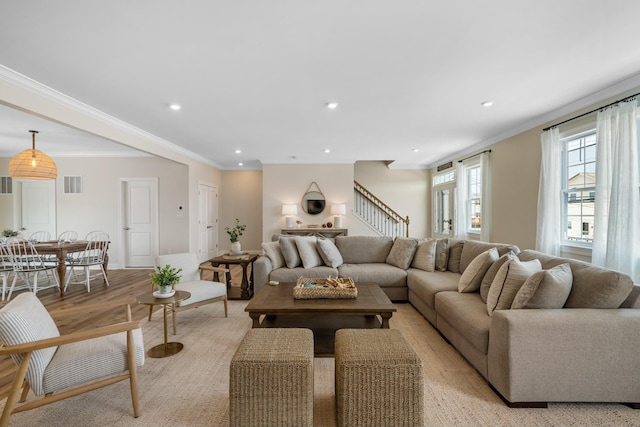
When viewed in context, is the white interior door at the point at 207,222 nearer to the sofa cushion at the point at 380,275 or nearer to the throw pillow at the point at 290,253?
the throw pillow at the point at 290,253

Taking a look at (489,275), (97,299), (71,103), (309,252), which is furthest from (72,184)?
(489,275)

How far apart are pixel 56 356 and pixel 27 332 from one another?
0.25 metres

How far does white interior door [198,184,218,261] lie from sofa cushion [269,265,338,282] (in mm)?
3974

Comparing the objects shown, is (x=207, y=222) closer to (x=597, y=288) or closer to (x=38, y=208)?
(x=38, y=208)

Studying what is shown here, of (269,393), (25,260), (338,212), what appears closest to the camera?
(269,393)

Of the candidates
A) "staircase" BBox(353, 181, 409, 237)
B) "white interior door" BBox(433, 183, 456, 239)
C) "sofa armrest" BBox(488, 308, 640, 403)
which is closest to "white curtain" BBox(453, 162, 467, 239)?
"white interior door" BBox(433, 183, 456, 239)

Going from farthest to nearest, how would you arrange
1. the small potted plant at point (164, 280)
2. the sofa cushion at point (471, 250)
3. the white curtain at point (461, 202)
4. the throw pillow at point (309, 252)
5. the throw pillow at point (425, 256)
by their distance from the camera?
1. the white curtain at point (461, 202)
2. the throw pillow at point (309, 252)
3. the throw pillow at point (425, 256)
4. the sofa cushion at point (471, 250)
5. the small potted plant at point (164, 280)

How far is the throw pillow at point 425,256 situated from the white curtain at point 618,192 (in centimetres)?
168

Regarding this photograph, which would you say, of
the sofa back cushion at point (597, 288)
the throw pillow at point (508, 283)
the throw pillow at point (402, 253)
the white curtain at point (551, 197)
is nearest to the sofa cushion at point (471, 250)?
the throw pillow at point (402, 253)

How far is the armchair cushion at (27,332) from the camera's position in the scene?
157 cm

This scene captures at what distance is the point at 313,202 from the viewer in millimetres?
7500

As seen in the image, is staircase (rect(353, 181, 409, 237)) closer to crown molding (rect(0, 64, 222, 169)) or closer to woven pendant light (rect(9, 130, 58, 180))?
crown molding (rect(0, 64, 222, 169))

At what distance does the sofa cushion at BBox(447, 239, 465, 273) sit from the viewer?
3.91 m

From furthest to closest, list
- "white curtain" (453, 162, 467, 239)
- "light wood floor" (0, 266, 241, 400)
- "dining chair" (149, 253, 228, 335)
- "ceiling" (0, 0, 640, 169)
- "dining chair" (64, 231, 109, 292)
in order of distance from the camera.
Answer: "white curtain" (453, 162, 467, 239), "dining chair" (64, 231, 109, 292), "dining chair" (149, 253, 228, 335), "light wood floor" (0, 266, 241, 400), "ceiling" (0, 0, 640, 169)
